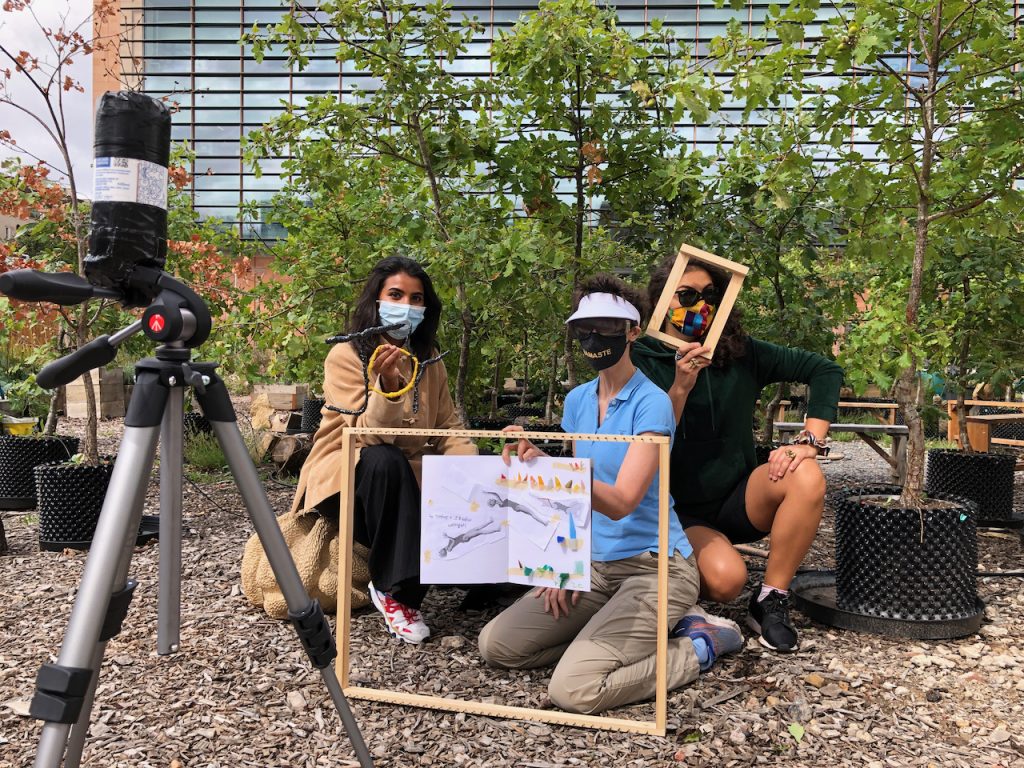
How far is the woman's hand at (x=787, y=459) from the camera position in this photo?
2.98 metres

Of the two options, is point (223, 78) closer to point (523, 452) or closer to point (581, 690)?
point (523, 452)

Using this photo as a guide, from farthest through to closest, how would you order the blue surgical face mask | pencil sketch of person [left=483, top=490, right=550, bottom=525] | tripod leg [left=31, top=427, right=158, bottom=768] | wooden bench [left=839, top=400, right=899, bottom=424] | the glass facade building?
1. the glass facade building
2. wooden bench [left=839, top=400, right=899, bottom=424]
3. the blue surgical face mask
4. pencil sketch of person [left=483, top=490, right=550, bottom=525]
5. tripod leg [left=31, top=427, right=158, bottom=768]

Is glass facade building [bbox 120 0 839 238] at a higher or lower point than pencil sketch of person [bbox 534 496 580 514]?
higher

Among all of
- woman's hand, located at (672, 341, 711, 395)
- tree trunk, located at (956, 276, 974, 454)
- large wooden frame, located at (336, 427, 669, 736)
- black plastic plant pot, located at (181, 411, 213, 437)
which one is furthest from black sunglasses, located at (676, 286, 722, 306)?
black plastic plant pot, located at (181, 411, 213, 437)

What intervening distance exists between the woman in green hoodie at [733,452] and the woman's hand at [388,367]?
0.97 m

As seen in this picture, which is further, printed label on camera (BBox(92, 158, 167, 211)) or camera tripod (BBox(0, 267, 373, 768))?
printed label on camera (BBox(92, 158, 167, 211))

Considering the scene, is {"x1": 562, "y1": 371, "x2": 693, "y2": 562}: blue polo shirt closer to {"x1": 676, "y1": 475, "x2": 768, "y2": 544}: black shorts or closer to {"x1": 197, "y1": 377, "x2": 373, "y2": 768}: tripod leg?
{"x1": 676, "y1": 475, "x2": 768, "y2": 544}: black shorts

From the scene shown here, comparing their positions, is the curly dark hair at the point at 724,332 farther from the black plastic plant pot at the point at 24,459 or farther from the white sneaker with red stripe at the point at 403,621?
the black plastic plant pot at the point at 24,459

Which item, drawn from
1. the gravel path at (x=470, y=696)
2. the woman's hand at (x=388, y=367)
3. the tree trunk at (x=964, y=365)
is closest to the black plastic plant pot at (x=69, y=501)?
the gravel path at (x=470, y=696)

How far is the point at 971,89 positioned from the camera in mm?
3420

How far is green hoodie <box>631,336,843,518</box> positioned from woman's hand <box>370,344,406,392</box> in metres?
0.97

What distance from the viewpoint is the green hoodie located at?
10.5 feet

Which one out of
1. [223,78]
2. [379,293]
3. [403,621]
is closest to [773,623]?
[403,621]

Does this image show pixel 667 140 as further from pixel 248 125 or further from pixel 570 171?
pixel 248 125
